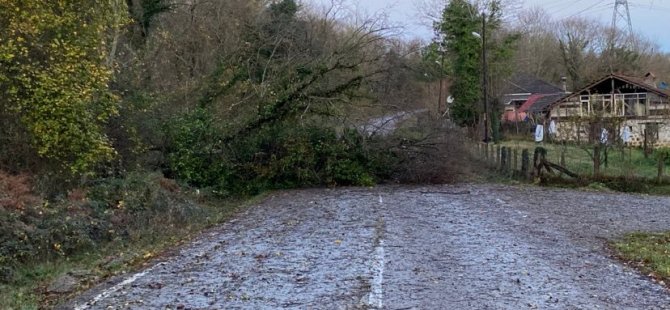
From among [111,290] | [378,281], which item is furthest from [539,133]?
[111,290]

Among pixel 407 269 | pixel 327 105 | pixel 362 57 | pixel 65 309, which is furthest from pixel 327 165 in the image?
pixel 65 309

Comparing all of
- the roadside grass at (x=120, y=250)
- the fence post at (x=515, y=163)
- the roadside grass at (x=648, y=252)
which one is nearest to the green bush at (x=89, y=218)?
the roadside grass at (x=120, y=250)

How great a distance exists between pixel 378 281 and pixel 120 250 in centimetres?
546

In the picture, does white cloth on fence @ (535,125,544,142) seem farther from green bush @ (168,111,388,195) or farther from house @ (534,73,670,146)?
green bush @ (168,111,388,195)

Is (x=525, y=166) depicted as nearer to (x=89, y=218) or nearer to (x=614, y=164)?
(x=614, y=164)

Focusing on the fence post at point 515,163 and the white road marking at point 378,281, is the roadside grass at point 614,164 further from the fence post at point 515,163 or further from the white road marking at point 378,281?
the white road marking at point 378,281

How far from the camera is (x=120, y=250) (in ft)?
39.1

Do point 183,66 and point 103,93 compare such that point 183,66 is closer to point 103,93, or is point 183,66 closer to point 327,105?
point 327,105

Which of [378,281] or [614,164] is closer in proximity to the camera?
[378,281]

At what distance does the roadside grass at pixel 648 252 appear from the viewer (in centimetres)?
904

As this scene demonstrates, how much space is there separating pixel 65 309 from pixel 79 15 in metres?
9.73

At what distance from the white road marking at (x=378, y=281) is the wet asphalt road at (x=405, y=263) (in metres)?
0.01

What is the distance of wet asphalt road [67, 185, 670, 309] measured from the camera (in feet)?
24.7

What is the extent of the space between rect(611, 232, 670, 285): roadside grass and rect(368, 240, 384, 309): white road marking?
133 inches
